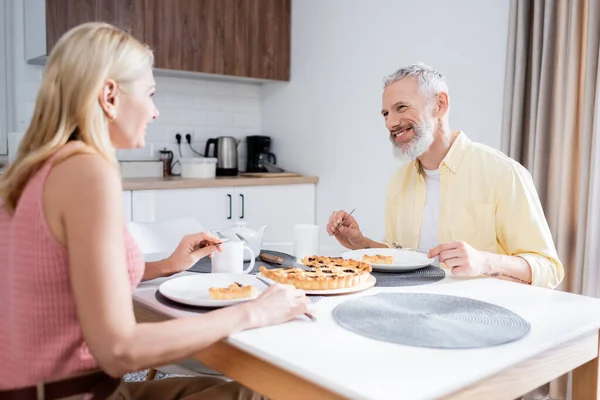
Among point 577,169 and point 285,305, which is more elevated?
point 577,169

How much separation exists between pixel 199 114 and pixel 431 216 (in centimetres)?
238

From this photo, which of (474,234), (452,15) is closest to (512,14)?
(452,15)

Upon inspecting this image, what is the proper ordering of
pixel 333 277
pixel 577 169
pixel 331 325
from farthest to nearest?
1. pixel 577 169
2. pixel 333 277
3. pixel 331 325

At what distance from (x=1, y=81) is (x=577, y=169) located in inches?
124

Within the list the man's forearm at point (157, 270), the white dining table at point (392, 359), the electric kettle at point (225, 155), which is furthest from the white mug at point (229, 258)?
the electric kettle at point (225, 155)

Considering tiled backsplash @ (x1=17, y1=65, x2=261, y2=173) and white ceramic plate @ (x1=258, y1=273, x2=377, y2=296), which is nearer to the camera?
white ceramic plate @ (x1=258, y1=273, x2=377, y2=296)

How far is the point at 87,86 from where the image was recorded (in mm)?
1055

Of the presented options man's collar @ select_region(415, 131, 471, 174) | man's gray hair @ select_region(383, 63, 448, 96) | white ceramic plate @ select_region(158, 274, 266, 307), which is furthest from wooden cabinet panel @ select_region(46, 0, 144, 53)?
white ceramic plate @ select_region(158, 274, 266, 307)

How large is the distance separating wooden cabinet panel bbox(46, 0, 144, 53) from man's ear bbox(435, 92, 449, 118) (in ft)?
6.19

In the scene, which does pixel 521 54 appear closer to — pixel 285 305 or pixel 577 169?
pixel 577 169

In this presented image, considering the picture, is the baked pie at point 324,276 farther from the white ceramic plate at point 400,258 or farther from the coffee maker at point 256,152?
the coffee maker at point 256,152

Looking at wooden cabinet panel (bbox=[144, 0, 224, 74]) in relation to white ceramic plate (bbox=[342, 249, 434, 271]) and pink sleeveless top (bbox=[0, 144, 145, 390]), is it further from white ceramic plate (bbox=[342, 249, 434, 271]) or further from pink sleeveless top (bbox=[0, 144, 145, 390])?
pink sleeveless top (bbox=[0, 144, 145, 390])

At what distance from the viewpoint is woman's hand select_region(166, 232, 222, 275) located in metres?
1.55

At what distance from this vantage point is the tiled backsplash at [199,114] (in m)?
3.97
